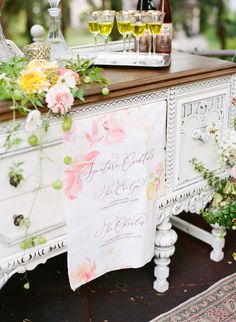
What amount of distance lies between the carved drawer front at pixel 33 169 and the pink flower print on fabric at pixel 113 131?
6.1 inches

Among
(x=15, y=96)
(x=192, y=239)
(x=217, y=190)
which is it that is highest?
(x=15, y=96)

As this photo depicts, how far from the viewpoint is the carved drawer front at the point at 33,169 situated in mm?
1165

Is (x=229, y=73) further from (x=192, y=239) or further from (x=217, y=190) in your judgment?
(x=192, y=239)

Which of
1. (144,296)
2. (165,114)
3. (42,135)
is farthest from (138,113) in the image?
(144,296)

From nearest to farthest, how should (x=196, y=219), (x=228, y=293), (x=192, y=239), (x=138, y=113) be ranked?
1. (x=138, y=113)
2. (x=228, y=293)
3. (x=192, y=239)
4. (x=196, y=219)

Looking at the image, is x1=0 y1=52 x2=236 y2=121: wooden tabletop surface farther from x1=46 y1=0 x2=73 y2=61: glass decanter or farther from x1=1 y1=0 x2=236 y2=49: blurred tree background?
x1=1 y1=0 x2=236 y2=49: blurred tree background

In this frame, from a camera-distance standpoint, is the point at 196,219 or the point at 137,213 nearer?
the point at 137,213

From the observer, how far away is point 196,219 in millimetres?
2279

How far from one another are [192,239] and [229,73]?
84 cm

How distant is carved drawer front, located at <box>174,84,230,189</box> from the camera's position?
5.06 feet

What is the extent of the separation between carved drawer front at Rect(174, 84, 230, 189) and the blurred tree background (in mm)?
1751

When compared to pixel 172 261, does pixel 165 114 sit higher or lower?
higher

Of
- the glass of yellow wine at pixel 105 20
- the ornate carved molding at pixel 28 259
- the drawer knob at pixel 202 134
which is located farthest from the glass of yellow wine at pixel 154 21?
the ornate carved molding at pixel 28 259

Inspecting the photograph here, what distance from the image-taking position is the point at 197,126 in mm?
1596
